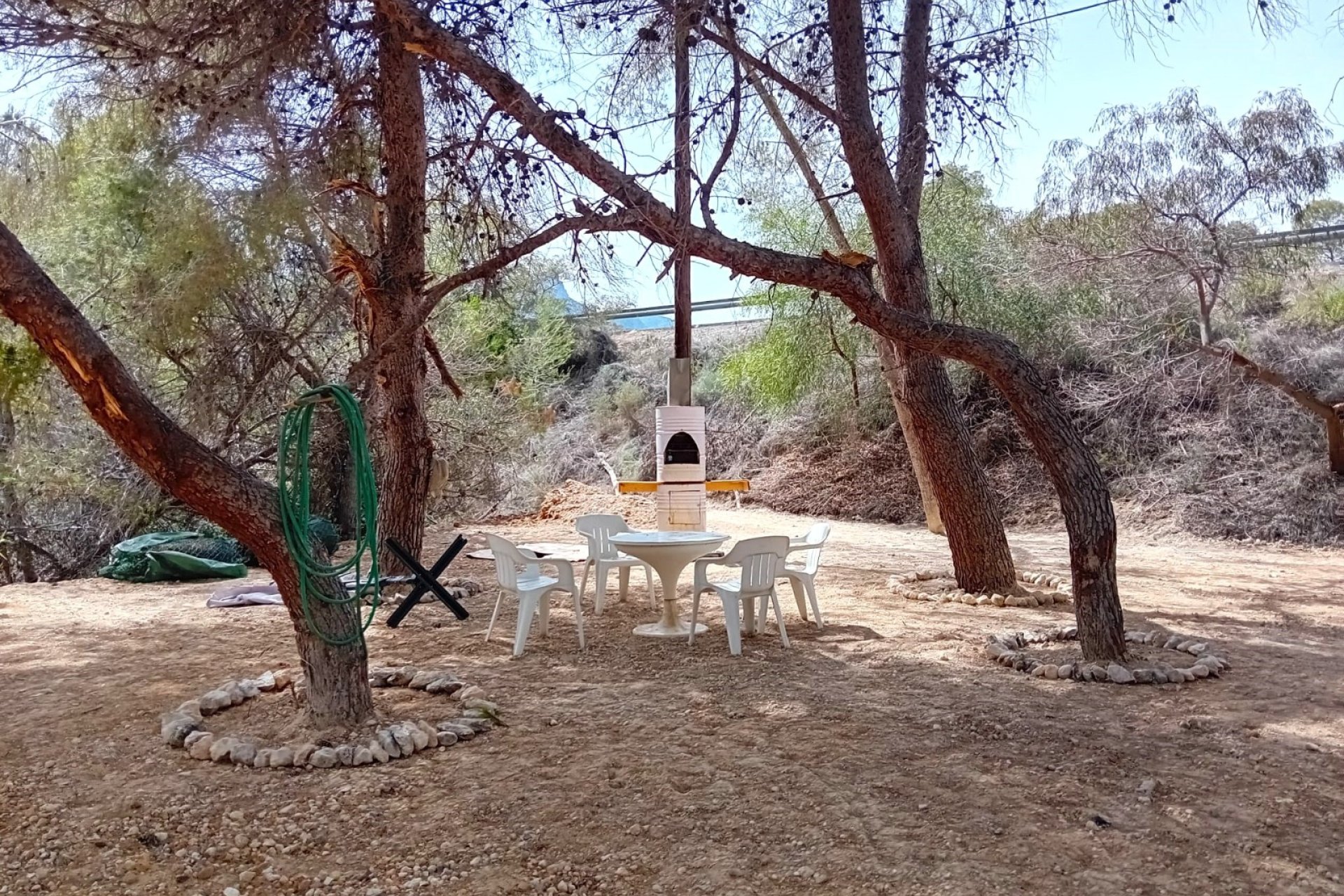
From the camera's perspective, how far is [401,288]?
6344mm

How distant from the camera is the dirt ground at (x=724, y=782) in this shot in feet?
8.59

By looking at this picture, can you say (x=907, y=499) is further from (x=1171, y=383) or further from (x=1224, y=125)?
(x=1224, y=125)

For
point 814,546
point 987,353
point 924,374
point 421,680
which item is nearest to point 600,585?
point 814,546

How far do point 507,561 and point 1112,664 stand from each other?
283 cm

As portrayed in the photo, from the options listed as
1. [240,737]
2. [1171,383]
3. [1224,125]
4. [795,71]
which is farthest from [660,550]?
[1171,383]

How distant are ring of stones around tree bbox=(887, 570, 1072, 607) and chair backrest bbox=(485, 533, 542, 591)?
259 cm

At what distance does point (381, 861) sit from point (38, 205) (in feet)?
27.6

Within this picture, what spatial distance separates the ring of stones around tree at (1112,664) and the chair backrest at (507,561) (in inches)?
90.3

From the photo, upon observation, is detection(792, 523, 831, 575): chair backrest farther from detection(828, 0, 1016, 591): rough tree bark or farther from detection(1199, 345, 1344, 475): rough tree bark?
detection(1199, 345, 1344, 475): rough tree bark

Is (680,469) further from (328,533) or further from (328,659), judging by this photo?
(328,659)

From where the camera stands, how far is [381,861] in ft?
8.87

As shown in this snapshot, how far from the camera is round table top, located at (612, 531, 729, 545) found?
17.5ft

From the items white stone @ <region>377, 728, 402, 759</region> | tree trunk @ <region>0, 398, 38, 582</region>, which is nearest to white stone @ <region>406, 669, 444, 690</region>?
white stone @ <region>377, 728, 402, 759</region>

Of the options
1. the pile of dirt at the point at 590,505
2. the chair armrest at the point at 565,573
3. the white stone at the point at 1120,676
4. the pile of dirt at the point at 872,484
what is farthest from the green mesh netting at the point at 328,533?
the white stone at the point at 1120,676
